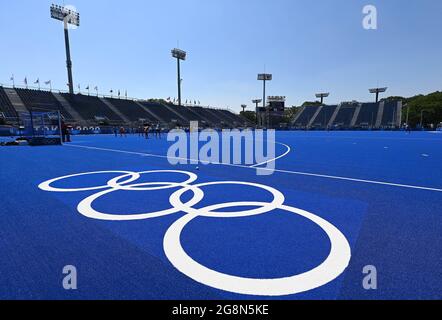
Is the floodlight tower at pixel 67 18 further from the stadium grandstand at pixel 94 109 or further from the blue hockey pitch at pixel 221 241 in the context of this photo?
the blue hockey pitch at pixel 221 241

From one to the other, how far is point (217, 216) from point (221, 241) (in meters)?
0.89

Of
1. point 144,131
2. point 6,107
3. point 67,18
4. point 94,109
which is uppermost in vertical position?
point 67,18

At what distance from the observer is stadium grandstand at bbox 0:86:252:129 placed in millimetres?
45438

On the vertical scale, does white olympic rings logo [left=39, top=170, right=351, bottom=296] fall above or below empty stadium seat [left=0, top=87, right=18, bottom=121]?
below

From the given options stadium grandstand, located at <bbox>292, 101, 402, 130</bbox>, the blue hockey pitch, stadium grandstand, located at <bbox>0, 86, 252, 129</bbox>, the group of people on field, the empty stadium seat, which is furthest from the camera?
stadium grandstand, located at <bbox>292, 101, 402, 130</bbox>

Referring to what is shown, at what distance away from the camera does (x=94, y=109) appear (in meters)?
54.4

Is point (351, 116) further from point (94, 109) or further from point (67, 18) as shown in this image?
point (67, 18)

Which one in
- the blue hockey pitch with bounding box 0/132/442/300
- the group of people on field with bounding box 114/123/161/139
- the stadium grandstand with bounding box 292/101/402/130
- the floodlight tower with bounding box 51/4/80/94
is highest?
the floodlight tower with bounding box 51/4/80/94

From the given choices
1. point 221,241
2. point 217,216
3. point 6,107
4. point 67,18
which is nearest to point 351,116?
point 67,18

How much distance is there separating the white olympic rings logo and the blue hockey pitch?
16 mm

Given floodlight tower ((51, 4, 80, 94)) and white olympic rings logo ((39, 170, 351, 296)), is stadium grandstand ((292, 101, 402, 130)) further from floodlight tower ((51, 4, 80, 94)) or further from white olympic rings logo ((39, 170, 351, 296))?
white olympic rings logo ((39, 170, 351, 296))

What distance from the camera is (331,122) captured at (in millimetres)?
83188

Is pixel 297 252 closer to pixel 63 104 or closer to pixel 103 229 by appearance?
pixel 103 229

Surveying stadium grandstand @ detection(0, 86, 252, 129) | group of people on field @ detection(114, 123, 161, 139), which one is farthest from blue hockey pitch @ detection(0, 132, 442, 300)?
stadium grandstand @ detection(0, 86, 252, 129)
